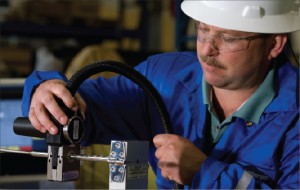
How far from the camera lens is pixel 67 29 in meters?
5.40

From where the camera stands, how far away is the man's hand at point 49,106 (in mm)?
1262

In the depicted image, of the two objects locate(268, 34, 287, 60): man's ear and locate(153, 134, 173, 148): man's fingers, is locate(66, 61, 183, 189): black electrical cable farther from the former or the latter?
locate(268, 34, 287, 60): man's ear

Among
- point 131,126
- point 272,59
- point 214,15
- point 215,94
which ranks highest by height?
point 214,15

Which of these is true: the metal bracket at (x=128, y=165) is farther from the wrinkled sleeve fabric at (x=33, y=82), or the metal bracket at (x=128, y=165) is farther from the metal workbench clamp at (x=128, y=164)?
the wrinkled sleeve fabric at (x=33, y=82)

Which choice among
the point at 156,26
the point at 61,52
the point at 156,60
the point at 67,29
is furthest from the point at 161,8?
the point at 156,60

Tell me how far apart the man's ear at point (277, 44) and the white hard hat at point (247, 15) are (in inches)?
2.1

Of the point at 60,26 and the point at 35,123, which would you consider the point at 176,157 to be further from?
the point at 60,26

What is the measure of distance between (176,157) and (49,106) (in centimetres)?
31

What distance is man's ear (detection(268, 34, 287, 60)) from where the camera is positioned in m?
1.61

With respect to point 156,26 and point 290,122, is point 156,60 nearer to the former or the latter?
point 290,122

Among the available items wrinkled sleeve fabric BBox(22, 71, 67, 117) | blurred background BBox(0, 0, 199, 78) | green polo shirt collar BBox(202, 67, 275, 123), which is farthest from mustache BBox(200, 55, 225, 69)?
blurred background BBox(0, 0, 199, 78)

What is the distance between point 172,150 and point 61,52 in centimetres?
280

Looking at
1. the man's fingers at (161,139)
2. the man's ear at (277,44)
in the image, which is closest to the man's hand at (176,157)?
the man's fingers at (161,139)

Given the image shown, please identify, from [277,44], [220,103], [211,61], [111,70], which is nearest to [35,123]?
[111,70]
